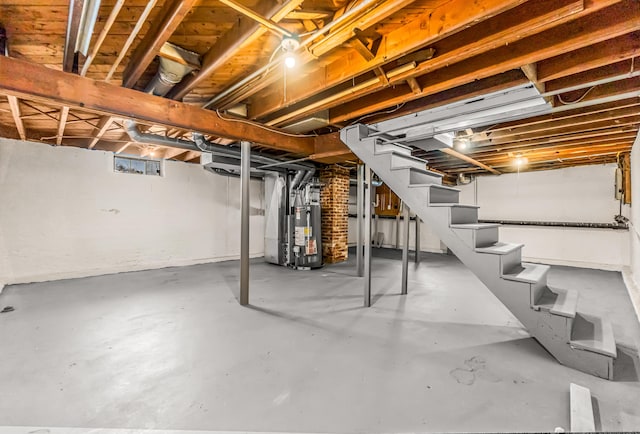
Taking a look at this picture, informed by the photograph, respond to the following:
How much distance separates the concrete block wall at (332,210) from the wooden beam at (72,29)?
448 centimetres

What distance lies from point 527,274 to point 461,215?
74 centimetres

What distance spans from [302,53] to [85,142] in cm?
505

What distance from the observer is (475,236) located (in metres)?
2.52

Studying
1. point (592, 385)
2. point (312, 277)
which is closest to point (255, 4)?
point (592, 385)

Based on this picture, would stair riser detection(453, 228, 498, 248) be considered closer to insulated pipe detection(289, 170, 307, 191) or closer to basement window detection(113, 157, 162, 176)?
insulated pipe detection(289, 170, 307, 191)

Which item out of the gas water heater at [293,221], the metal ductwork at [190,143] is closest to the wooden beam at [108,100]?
the metal ductwork at [190,143]

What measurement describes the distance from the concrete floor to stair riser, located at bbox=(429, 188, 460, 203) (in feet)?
4.20

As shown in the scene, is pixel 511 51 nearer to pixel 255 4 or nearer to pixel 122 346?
pixel 255 4

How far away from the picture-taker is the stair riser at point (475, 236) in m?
2.52

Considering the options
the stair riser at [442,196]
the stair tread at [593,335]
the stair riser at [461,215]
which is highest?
the stair riser at [442,196]

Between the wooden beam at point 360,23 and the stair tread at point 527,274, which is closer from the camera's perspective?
the wooden beam at point 360,23

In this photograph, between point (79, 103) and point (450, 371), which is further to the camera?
point (79, 103)

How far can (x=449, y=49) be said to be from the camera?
201 centimetres

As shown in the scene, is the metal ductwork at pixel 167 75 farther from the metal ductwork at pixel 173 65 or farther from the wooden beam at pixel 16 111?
the wooden beam at pixel 16 111
